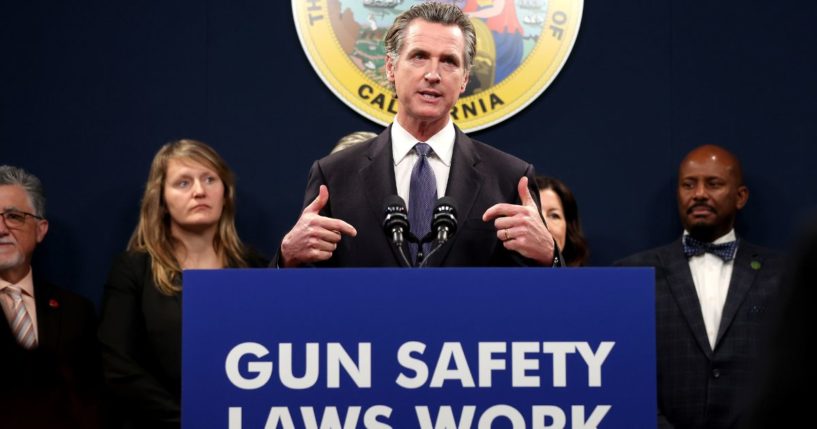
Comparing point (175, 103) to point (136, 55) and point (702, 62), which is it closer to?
point (136, 55)

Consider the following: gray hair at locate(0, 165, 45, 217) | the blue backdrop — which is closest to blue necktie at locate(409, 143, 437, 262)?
the blue backdrop

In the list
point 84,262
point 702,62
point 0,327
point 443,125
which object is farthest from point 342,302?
point 702,62

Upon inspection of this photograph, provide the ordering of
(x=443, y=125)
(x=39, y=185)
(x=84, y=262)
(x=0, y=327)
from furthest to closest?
(x=84, y=262)
(x=39, y=185)
(x=0, y=327)
(x=443, y=125)

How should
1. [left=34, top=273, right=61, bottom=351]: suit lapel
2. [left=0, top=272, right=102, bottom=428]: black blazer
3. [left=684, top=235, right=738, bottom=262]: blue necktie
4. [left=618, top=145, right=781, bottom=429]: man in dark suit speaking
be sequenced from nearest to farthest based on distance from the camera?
[left=0, top=272, right=102, bottom=428]: black blazer < [left=34, top=273, right=61, bottom=351]: suit lapel < [left=618, top=145, right=781, bottom=429]: man in dark suit speaking < [left=684, top=235, right=738, bottom=262]: blue necktie

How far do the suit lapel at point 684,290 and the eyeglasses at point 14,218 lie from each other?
2248mm

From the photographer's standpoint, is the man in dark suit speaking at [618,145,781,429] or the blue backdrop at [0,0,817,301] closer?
the man in dark suit speaking at [618,145,781,429]

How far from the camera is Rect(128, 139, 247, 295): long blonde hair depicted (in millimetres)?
3338

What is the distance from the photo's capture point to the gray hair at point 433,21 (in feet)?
7.57

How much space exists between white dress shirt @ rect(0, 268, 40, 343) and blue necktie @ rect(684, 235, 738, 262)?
2265 mm

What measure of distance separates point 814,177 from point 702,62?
2.10ft

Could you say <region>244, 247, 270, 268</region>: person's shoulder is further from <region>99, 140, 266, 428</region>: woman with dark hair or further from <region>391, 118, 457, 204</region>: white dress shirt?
<region>391, 118, 457, 204</region>: white dress shirt

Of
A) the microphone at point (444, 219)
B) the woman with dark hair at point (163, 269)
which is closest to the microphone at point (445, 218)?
the microphone at point (444, 219)

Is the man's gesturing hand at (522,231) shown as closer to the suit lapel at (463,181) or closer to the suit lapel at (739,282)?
the suit lapel at (463,181)

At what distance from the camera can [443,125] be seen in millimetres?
2309
